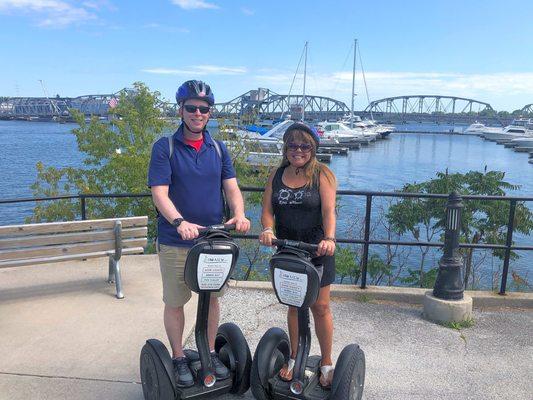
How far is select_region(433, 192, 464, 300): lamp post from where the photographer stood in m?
4.31

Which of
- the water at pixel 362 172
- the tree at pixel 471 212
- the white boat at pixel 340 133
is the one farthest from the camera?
the white boat at pixel 340 133

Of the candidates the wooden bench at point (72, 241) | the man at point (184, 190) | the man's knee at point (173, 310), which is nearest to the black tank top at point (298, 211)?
the man at point (184, 190)

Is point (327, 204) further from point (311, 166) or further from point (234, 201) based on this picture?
point (234, 201)

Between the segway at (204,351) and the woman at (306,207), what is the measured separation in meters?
0.26

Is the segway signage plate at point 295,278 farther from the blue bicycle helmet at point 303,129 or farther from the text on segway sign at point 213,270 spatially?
the blue bicycle helmet at point 303,129

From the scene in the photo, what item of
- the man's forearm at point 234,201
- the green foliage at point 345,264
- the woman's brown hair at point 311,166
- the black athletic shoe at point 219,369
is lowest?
the green foliage at point 345,264

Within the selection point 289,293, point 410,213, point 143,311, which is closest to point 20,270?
point 143,311

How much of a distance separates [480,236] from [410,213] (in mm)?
1571

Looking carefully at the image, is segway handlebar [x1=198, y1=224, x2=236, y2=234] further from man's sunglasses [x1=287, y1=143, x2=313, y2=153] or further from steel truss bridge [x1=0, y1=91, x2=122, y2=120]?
steel truss bridge [x1=0, y1=91, x2=122, y2=120]

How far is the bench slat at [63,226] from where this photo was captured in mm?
4316

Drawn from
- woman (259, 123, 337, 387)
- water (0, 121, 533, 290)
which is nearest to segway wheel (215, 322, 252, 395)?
woman (259, 123, 337, 387)

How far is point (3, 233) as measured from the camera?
428 cm

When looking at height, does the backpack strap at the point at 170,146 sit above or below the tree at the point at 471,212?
above

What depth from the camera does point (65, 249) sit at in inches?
180
